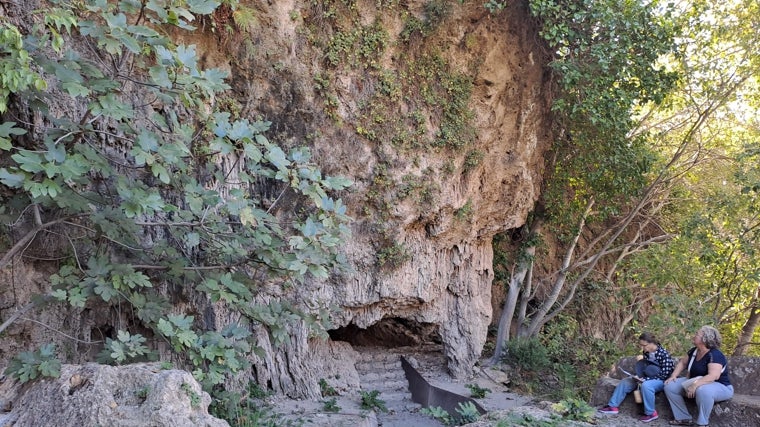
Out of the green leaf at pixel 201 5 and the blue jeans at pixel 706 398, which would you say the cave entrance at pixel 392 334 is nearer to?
the blue jeans at pixel 706 398

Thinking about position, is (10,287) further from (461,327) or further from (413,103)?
(461,327)

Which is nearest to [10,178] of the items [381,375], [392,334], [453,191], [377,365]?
[453,191]

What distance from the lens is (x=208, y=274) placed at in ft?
20.1

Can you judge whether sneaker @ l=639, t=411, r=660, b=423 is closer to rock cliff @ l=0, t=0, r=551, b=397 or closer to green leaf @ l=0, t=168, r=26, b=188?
rock cliff @ l=0, t=0, r=551, b=397

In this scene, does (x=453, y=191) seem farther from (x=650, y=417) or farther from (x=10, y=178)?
(x=10, y=178)

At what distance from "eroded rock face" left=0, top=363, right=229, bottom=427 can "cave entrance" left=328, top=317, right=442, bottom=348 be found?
733cm

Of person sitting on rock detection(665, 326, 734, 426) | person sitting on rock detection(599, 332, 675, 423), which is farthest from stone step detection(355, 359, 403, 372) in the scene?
person sitting on rock detection(665, 326, 734, 426)

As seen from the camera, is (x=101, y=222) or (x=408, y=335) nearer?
(x=101, y=222)

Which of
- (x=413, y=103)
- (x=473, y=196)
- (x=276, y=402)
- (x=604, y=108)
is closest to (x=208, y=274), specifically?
(x=276, y=402)

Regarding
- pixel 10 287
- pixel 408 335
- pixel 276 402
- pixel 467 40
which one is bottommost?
pixel 276 402

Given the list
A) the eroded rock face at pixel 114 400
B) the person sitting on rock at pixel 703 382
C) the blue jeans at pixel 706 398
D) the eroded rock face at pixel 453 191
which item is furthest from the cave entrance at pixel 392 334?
the eroded rock face at pixel 114 400

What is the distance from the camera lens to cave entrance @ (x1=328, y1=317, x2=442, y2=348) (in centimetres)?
1172

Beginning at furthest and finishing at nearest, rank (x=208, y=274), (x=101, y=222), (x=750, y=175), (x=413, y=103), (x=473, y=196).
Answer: (x=473, y=196) → (x=413, y=103) → (x=750, y=175) → (x=208, y=274) → (x=101, y=222)

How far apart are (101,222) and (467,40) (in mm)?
7585
